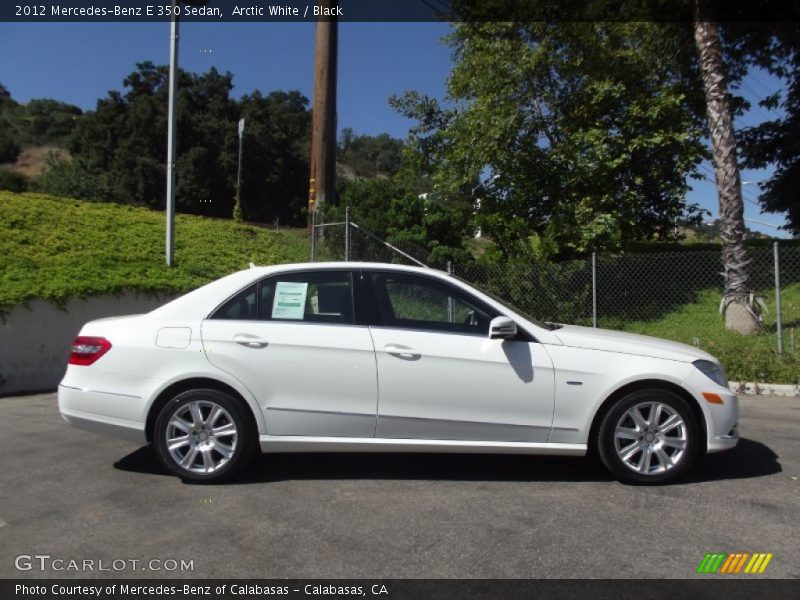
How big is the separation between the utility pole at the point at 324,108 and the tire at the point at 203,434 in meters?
11.7

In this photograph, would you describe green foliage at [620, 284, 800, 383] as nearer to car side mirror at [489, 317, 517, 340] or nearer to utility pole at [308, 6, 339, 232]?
car side mirror at [489, 317, 517, 340]

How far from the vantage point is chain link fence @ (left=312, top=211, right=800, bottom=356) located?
11.4 m

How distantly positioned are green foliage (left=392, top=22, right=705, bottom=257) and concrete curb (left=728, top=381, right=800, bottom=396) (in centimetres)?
510

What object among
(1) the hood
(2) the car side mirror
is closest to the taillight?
(2) the car side mirror

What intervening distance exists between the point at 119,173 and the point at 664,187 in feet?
124

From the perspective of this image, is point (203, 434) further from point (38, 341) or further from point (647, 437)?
point (38, 341)

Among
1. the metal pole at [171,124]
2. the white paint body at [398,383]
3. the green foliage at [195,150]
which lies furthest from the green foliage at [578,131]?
the green foliage at [195,150]

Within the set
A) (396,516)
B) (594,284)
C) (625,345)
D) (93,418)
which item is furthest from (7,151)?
(625,345)

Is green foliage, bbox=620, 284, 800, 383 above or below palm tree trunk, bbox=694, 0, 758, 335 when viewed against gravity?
below

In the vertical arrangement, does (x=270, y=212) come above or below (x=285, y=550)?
above

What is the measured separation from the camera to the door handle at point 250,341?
4773 mm

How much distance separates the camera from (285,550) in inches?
147
